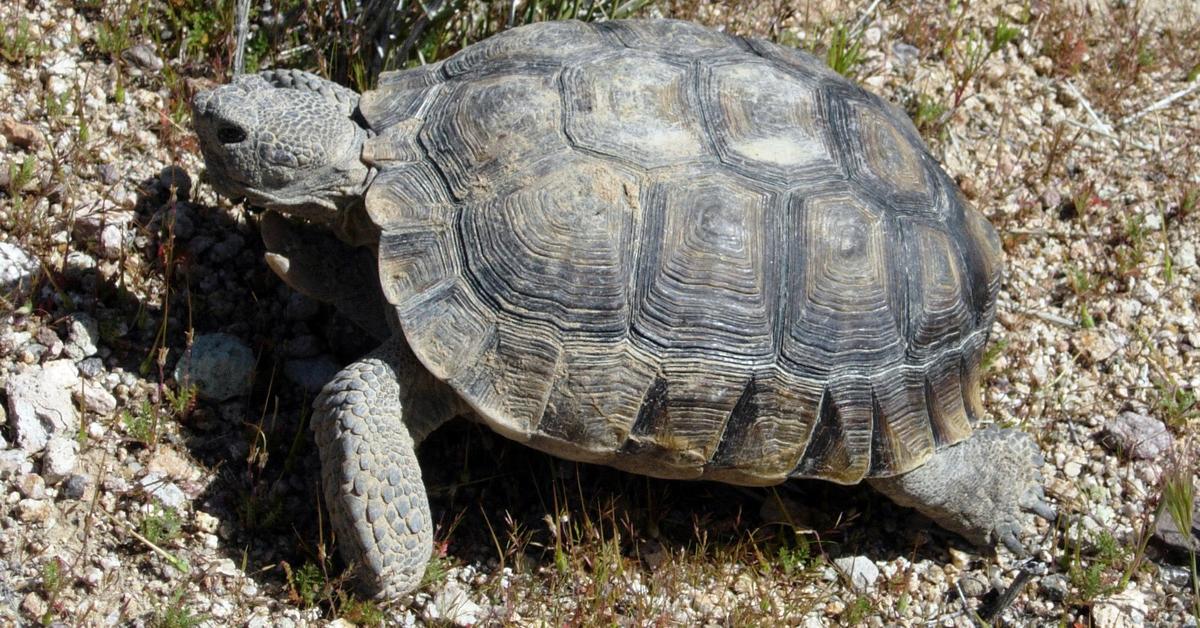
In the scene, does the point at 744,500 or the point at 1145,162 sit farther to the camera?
the point at 1145,162

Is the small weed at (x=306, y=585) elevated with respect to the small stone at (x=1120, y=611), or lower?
elevated

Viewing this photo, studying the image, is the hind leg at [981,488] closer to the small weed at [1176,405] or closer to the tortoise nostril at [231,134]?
the small weed at [1176,405]

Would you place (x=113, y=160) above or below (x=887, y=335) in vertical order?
above

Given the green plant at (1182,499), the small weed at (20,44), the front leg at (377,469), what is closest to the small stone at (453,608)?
the front leg at (377,469)

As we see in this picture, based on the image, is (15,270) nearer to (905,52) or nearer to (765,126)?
(765,126)

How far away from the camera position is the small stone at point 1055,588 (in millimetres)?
4312

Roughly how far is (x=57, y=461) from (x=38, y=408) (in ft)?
0.86

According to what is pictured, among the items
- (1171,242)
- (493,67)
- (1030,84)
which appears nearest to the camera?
(493,67)

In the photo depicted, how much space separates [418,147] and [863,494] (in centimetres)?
226

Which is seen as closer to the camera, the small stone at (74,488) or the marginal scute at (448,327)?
the marginal scute at (448,327)

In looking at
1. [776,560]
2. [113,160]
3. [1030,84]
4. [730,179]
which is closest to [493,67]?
[730,179]

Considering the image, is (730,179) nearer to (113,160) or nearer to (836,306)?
(836,306)

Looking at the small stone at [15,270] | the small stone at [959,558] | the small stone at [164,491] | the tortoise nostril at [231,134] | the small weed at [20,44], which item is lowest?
the small stone at [959,558]

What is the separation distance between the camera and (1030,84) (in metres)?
6.18
